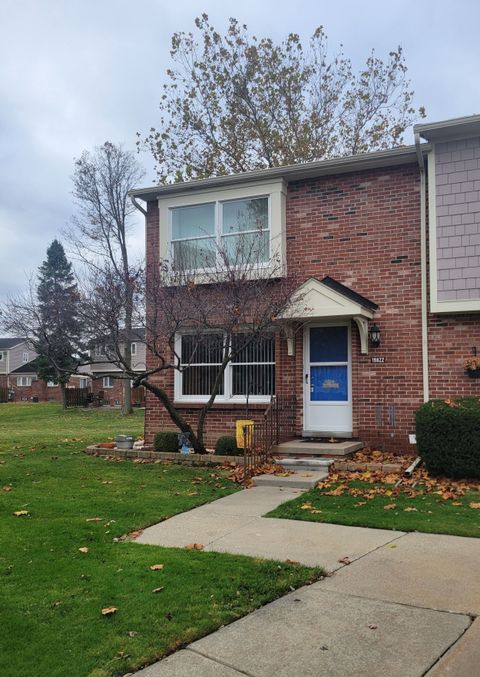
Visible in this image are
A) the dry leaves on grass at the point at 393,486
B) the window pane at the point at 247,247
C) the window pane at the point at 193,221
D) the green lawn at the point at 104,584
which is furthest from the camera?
the window pane at the point at 193,221

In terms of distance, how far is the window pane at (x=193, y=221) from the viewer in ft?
42.9

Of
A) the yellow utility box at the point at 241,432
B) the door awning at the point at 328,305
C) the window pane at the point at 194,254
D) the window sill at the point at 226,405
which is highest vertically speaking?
the window pane at the point at 194,254

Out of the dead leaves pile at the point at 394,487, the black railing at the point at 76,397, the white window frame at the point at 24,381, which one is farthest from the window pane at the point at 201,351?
the white window frame at the point at 24,381

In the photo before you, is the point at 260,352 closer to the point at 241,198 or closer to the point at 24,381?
the point at 241,198

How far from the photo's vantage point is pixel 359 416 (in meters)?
11.4

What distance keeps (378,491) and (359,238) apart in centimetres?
543

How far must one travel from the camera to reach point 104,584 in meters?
4.79

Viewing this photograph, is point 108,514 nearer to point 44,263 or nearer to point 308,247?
point 308,247

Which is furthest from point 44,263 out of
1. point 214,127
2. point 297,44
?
point 297,44

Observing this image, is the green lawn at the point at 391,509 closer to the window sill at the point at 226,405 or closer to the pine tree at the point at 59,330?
the window sill at the point at 226,405

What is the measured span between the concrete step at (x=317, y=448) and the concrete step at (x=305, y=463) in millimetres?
205

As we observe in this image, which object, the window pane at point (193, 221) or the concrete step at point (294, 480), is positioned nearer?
the concrete step at point (294, 480)

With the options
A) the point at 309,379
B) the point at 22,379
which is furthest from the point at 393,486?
the point at 22,379

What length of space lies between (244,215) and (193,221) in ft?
4.11
